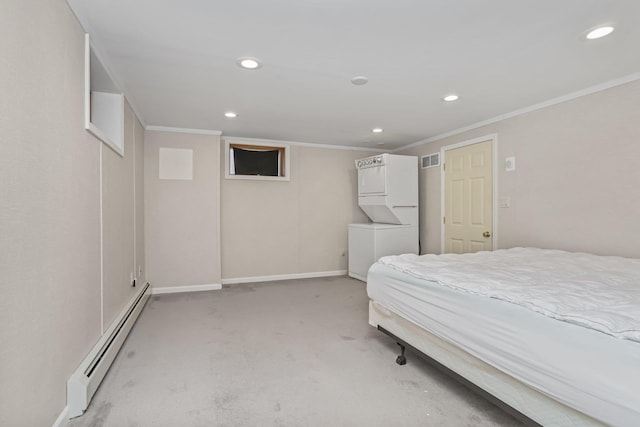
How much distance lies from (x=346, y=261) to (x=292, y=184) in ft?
5.57

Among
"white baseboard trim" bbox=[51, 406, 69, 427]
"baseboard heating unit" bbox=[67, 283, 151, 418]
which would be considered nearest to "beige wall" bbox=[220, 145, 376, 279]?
"baseboard heating unit" bbox=[67, 283, 151, 418]

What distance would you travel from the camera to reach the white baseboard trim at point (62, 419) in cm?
154

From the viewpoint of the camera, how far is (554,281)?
1808mm

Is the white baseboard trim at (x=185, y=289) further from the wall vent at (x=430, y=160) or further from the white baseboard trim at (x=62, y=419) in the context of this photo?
the wall vent at (x=430, y=160)

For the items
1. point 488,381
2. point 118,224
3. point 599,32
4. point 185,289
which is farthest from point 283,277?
point 599,32

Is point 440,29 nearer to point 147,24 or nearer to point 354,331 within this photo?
point 147,24

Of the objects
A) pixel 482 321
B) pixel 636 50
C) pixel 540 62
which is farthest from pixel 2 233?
pixel 636 50

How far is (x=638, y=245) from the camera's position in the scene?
105 inches

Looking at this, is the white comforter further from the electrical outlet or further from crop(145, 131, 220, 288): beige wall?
Answer: crop(145, 131, 220, 288): beige wall

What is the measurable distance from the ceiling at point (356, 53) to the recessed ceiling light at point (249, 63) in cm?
6

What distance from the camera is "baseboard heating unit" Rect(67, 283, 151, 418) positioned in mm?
1686

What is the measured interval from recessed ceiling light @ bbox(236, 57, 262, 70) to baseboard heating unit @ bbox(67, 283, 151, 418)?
2283 mm

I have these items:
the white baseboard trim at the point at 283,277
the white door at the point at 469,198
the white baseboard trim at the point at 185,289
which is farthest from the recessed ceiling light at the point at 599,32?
the white baseboard trim at the point at 185,289

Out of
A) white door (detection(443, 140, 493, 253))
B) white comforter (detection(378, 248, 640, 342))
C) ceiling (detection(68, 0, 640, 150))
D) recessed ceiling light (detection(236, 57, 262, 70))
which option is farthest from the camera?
white door (detection(443, 140, 493, 253))
